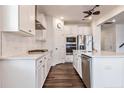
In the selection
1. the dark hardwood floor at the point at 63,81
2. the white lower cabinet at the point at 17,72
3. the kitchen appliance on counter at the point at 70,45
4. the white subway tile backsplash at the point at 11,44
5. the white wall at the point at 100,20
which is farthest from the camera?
the kitchen appliance on counter at the point at 70,45

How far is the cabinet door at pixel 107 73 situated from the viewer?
9.54 ft

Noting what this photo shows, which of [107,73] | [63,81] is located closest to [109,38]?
[63,81]

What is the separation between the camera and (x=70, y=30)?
907 cm

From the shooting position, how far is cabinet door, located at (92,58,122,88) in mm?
2908

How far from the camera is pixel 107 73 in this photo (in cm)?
293

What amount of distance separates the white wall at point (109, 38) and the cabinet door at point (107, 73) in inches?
229

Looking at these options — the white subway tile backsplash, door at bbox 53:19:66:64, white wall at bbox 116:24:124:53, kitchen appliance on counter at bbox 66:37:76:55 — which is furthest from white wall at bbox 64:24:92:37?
the white subway tile backsplash

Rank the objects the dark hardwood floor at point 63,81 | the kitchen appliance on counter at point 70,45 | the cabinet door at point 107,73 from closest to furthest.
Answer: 1. the cabinet door at point 107,73
2. the dark hardwood floor at point 63,81
3. the kitchen appliance on counter at point 70,45

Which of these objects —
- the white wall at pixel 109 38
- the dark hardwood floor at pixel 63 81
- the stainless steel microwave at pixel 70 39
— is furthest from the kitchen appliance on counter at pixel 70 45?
the dark hardwood floor at pixel 63 81

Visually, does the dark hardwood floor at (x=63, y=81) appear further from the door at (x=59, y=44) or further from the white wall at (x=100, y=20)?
the door at (x=59, y=44)

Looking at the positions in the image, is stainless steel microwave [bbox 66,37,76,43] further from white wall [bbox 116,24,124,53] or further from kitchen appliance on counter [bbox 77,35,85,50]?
white wall [bbox 116,24,124,53]
